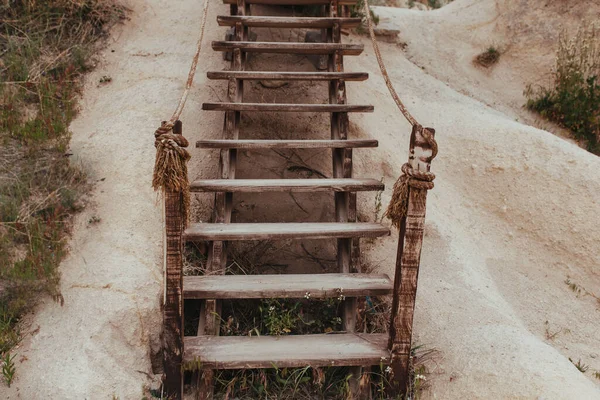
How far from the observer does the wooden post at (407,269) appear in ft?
8.95

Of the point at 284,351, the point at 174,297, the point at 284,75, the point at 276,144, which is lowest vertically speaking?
the point at 284,351

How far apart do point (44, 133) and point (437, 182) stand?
11.5 feet

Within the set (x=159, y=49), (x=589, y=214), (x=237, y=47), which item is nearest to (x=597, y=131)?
(x=589, y=214)

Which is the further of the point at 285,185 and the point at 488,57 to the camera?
the point at 488,57

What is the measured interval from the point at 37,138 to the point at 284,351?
2861 millimetres

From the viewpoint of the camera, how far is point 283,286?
3.28 metres

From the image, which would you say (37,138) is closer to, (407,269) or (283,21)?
(283,21)

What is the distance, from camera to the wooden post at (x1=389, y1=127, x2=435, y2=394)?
Answer: 273 cm

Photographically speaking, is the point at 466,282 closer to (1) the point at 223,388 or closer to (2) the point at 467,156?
(2) the point at 467,156

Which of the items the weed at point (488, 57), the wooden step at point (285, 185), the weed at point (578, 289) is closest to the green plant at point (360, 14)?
the weed at point (488, 57)

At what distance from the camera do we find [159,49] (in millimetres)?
5777

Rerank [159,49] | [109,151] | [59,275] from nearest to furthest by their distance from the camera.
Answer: [59,275], [109,151], [159,49]

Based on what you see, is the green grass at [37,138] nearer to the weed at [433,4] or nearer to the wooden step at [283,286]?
the wooden step at [283,286]

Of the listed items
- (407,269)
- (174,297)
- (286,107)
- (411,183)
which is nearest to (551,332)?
(407,269)
